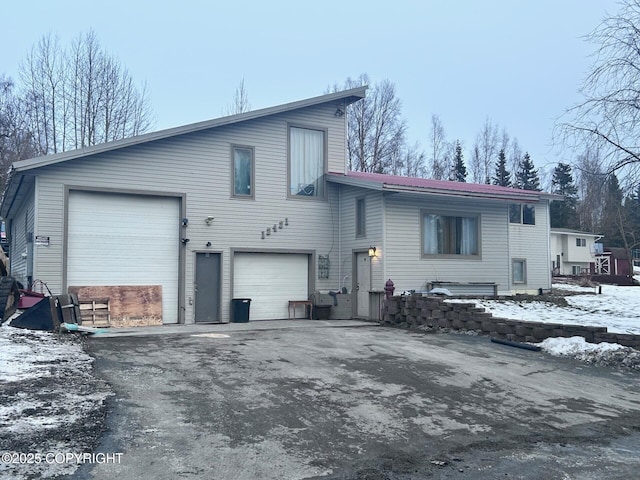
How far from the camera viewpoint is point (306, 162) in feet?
54.9

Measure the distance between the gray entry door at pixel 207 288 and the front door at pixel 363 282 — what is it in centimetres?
409

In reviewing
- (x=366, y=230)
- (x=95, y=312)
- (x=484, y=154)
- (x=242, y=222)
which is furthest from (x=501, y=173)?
(x=95, y=312)

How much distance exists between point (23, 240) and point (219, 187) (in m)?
6.18

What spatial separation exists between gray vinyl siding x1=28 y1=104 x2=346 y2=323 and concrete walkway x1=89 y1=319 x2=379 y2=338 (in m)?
0.97

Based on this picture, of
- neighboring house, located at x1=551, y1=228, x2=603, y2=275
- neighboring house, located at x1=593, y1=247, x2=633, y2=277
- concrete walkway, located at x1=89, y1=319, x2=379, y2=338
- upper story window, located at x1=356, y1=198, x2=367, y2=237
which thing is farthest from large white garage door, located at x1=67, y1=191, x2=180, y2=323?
neighboring house, located at x1=593, y1=247, x2=633, y2=277

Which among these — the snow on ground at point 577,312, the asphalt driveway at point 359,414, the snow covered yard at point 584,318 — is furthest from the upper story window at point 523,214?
the asphalt driveway at point 359,414

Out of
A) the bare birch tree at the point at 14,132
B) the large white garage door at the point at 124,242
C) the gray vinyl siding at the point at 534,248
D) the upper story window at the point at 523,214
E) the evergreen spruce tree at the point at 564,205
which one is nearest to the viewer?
the large white garage door at the point at 124,242

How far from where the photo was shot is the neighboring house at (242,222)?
13555 mm

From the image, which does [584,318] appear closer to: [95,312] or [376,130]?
[95,312]

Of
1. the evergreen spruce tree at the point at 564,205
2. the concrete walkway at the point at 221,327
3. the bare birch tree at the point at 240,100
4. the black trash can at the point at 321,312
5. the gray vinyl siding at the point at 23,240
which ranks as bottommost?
the concrete walkway at the point at 221,327

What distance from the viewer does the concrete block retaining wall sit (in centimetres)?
1012

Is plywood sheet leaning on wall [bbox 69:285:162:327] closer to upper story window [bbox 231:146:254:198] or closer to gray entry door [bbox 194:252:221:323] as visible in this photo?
gray entry door [bbox 194:252:221:323]

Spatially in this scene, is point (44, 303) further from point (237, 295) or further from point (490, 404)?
point (490, 404)

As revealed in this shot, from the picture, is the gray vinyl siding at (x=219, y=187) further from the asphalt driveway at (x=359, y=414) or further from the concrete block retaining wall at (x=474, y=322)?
the asphalt driveway at (x=359, y=414)
